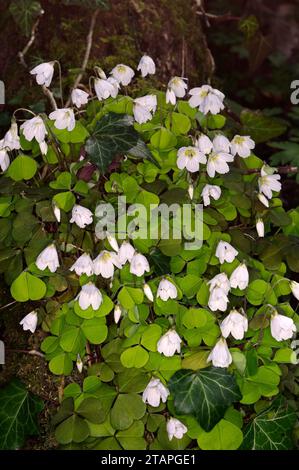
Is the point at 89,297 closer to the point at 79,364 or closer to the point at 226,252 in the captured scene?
the point at 79,364

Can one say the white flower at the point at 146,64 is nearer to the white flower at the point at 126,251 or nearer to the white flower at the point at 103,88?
the white flower at the point at 103,88

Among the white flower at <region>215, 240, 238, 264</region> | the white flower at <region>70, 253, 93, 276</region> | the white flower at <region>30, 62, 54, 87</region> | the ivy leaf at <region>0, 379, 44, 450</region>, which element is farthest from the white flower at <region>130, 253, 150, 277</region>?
the white flower at <region>30, 62, 54, 87</region>

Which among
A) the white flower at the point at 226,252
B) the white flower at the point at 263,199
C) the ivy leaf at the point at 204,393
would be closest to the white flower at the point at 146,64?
the white flower at the point at 263,199

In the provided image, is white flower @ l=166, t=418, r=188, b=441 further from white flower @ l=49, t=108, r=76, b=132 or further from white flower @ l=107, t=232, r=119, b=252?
white flower @ l=49, t=108, r=76, b=132

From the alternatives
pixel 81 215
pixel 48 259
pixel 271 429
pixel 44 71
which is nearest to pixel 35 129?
pixel 44 71

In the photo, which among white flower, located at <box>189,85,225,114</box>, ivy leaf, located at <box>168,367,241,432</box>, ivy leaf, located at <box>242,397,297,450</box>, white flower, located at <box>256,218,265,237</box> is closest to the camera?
ivy leaf, located at <box>168,367,241,432</box>

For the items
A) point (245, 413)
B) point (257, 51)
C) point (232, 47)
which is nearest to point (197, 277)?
point (245, 413)
